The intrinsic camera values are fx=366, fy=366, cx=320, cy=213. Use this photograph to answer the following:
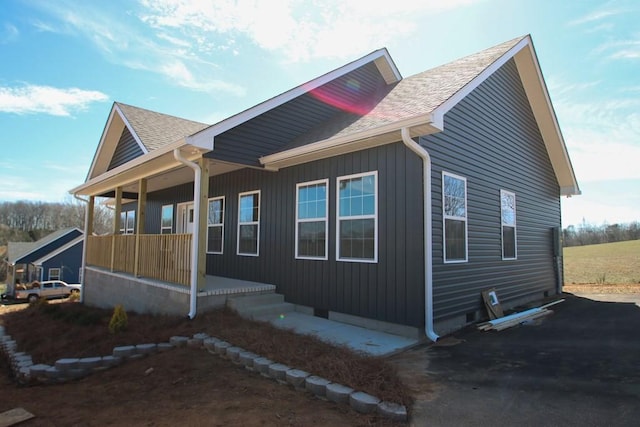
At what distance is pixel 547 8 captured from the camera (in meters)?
7.97

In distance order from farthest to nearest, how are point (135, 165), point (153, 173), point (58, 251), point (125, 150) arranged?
point (58, 251)
point (125, 150)
point (153, 173)
point (135, 165)

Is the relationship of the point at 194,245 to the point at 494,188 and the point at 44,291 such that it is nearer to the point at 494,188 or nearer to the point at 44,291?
the point at 494,188

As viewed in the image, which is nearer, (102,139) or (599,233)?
(102,139)

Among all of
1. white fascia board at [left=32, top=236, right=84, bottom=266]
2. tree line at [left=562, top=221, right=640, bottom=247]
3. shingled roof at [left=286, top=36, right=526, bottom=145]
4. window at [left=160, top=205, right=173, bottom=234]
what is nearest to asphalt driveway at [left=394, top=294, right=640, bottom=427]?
shingled roof at [left=286, top=36, right=526, bottom=145]

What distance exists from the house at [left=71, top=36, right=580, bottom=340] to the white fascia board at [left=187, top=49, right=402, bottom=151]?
0.03 m

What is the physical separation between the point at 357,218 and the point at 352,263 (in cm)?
79

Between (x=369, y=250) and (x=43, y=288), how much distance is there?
2831 cm

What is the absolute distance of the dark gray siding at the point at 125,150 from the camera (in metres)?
11.1

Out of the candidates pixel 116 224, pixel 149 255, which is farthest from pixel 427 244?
pixel 116 224

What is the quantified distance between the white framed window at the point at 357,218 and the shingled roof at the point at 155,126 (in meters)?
5.45

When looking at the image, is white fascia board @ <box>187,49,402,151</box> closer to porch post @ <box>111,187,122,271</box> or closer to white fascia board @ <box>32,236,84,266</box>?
porch post @ <box>111,187,122,271</box>

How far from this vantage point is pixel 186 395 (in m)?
3.82

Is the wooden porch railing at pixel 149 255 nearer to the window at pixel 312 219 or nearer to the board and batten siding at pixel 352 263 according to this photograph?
the board and batten siding at pixel 352 263

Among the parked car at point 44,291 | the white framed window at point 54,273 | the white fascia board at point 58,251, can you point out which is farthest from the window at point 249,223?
the white framed window at point 54,273
